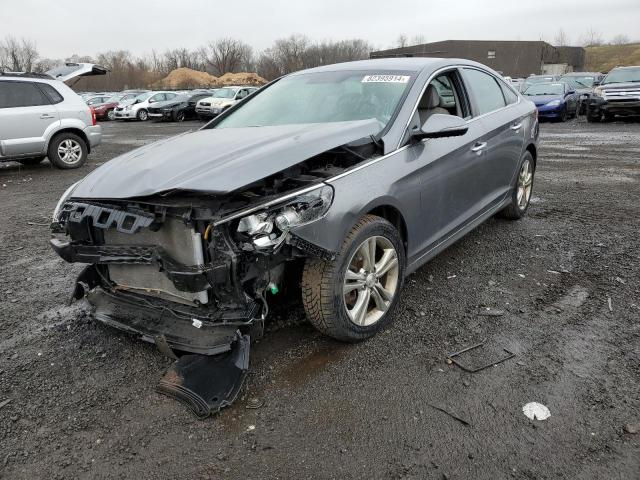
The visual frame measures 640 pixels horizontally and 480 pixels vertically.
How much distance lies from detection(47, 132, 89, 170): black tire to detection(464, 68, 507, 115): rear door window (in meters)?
8.57

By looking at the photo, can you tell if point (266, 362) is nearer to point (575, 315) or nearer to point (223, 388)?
point (223, 388)

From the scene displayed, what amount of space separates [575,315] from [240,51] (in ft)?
310

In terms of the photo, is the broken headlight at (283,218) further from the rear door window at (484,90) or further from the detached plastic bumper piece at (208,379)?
the rear door window at (484,90)

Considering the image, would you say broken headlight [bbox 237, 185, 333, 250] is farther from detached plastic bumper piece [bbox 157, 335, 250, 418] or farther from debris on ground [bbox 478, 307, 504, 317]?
debris on ground [bbox 478, 307, 504, 317]

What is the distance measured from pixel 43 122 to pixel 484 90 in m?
8.49

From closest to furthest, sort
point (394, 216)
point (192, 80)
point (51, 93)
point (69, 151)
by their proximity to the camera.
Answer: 1. point (394, 216)
2. point (51, 93)
3. point (69, 151)
4. point (192, 80)

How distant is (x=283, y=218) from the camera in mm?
2574

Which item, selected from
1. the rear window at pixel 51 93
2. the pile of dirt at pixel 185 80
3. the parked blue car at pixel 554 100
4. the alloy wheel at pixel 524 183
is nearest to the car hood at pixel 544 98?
the parked blue car at pixel 554 100

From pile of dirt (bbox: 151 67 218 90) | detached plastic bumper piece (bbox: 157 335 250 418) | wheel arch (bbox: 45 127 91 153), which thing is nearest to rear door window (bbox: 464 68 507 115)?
detached plastic bumper piece (bbox: 157 335 250 418)

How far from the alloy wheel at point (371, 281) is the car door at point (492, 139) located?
4.42 ft

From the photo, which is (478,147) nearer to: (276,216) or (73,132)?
(276,216)

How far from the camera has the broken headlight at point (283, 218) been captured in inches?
101

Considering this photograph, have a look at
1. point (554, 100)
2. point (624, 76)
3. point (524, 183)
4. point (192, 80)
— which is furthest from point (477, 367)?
point (192, 80)

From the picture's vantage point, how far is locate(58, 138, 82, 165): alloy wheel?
1016 cm
